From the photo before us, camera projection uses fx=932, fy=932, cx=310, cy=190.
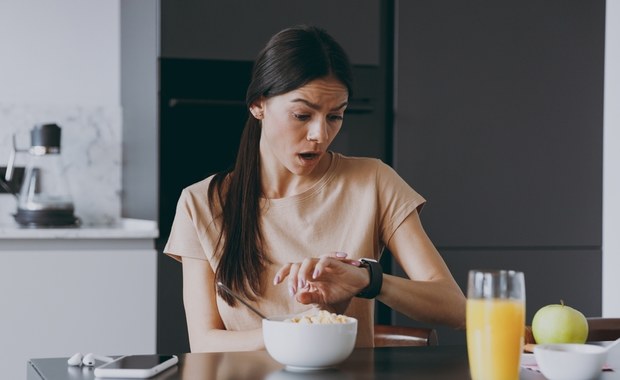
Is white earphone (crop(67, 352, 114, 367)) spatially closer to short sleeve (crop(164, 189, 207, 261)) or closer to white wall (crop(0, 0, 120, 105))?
short sleeve (crop(164, 189, 207, 261))

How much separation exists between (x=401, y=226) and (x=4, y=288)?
1409 millimetres

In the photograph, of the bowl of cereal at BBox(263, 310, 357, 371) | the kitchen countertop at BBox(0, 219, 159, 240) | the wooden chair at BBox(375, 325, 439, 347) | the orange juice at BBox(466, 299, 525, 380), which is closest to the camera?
the orange juice at BBox(466, 299, 525, 380)

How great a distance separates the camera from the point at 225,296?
1859 millimetres

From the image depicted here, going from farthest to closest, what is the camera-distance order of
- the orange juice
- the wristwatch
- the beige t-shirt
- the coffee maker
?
the coffee maker, the beige t-shirt, the wristwatch, the orange juice

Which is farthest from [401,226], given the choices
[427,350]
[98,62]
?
[98,62]

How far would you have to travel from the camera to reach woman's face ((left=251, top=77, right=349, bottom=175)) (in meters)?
1.84

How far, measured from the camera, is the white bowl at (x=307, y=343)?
1.31 meters

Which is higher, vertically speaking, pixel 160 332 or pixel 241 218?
pixel 241 218

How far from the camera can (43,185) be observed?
133 inches

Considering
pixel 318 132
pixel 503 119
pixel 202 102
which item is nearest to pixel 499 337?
pixel 318 132

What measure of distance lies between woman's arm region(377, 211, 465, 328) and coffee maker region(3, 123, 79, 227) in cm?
149

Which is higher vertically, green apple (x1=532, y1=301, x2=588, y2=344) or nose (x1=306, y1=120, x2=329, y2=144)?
nose (x1=306, y1=120, x2=329, y2=144)

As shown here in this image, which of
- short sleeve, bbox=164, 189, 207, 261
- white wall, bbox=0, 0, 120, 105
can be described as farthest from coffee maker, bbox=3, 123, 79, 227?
short sleeve, bbox=164, 189, 207, 261

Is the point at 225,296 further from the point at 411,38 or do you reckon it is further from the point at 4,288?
the point at 411,38
